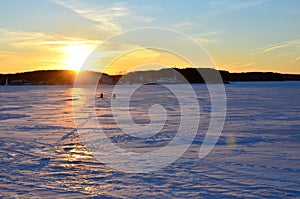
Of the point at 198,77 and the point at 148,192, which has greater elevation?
the point at 198,77

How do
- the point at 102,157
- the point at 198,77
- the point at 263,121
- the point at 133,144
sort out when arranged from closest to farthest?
1. the point at 102,157
2. the point at 133,144
3. the point at 263,121
4. the point at 198,77

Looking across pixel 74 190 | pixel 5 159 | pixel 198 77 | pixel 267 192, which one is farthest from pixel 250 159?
pixel 198 77

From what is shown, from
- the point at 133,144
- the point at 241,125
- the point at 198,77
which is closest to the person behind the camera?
the point at 133,144

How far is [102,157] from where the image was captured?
6.77 m

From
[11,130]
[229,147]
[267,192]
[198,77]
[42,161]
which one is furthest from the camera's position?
[198,77]

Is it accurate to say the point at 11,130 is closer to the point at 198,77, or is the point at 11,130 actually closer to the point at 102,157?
the point at 102,157

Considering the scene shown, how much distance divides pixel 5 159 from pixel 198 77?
103m

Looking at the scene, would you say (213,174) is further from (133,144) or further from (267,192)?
(133,144)

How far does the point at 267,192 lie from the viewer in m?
4.61

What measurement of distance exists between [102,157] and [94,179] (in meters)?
1.49

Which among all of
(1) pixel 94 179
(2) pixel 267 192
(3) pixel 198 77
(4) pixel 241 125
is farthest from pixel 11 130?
(3) pixel 198 77

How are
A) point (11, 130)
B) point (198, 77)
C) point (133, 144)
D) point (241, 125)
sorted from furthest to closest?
point (198, 77), point (241, 125), point (11, 130), point (133, 144)

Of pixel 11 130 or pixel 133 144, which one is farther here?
pixel 11 130

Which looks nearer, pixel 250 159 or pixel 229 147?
pixel 250 159
